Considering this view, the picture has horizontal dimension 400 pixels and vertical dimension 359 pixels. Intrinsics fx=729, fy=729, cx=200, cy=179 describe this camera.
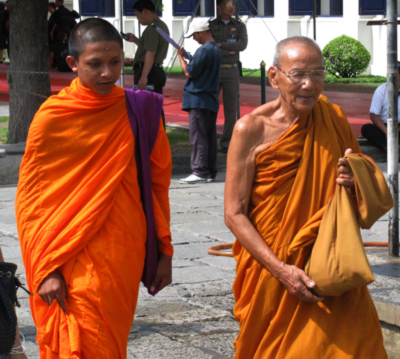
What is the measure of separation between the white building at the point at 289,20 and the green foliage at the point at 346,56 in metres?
1.17

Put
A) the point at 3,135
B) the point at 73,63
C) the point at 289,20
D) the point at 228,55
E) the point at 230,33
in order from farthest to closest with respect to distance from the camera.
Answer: the point at 289,20, the point at 3,135, the point at 230,33, the point at 228,55, the point at 73,63

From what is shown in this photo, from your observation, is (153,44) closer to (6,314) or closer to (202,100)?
(202,100)

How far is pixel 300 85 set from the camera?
9.35 ft

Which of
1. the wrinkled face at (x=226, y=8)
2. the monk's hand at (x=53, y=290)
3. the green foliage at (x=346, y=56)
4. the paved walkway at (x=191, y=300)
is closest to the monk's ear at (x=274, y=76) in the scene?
the monk's hand at (x=53, y=290)

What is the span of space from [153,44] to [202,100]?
1.50m

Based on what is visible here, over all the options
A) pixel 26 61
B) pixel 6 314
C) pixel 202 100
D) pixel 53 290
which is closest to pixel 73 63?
pixel 53 290

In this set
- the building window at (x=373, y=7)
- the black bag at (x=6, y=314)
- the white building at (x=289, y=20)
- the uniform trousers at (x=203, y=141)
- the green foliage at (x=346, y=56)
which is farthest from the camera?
the white building at (x=289, y=20)

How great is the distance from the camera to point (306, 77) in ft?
9.30

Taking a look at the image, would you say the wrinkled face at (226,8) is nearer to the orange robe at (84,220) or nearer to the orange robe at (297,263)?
the orange robe at (84,220)

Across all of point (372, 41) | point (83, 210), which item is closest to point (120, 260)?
point (83, 210)

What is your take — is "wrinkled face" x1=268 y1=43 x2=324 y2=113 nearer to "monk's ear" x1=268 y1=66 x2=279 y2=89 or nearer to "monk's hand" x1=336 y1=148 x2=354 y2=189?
"monk's ear" x1=268 y1=66 x2=279 y2=89

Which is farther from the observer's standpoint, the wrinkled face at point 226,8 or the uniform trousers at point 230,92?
the wrinkled face at point 226,8

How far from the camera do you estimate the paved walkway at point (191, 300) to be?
4.07 m

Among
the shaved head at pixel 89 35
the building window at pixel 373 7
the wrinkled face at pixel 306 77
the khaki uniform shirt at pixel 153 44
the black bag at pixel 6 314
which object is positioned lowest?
the black bag at pixel 6 314
